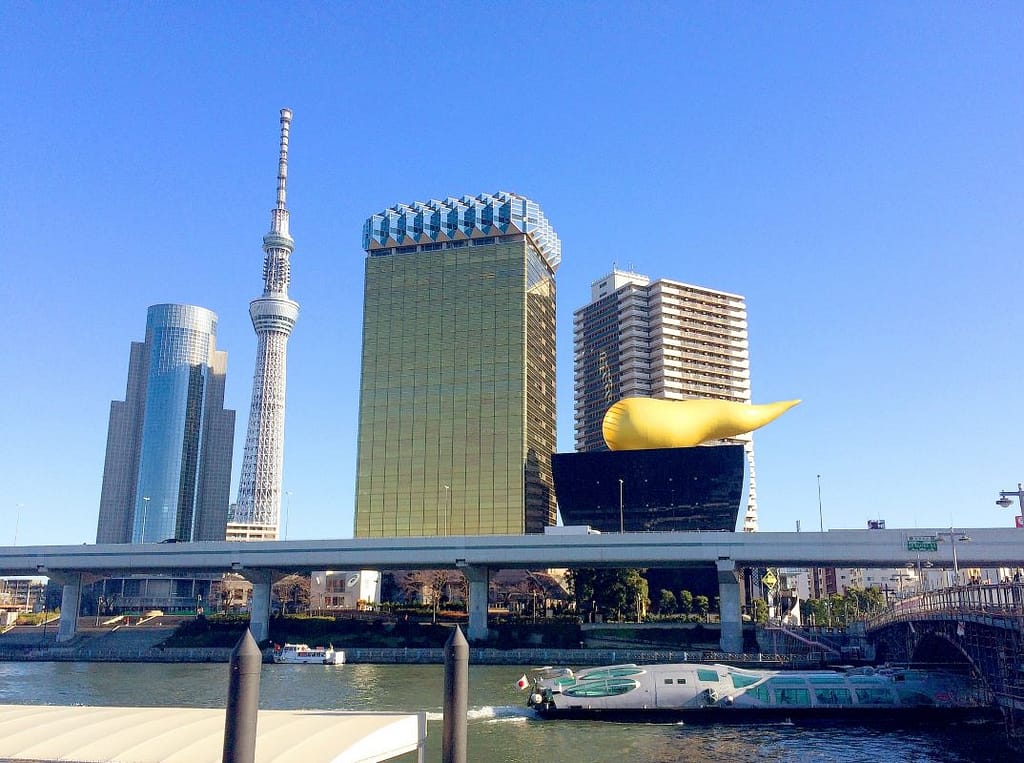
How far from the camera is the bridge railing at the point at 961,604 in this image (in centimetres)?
3784

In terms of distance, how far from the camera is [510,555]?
9112 centimetres

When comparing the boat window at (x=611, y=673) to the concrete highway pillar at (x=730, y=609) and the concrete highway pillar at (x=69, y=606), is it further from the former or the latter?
the concrete highway pillar at (x=69, y=606)

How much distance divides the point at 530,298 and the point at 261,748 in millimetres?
137295

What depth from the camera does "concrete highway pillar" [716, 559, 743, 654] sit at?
81.5 m

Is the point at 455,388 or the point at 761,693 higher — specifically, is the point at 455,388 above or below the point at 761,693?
above

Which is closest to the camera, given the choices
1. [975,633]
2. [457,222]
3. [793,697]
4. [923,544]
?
[975,633]

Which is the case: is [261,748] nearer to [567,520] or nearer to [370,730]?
[370,730]

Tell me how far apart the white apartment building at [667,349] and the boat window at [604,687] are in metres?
118

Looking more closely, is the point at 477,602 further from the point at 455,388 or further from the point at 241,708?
the point at 241,708

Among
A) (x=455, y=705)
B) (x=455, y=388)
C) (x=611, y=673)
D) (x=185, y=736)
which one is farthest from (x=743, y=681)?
(x=455, y=388)

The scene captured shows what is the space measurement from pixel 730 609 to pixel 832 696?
1483 inches

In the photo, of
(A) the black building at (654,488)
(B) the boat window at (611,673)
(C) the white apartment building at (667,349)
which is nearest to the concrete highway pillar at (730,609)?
(A) the black building at (654,488)

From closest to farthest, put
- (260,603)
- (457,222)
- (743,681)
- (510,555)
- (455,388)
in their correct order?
1. (743,681)
2. (510,555)
3. (260,603)
4. (455,388)
5. (457,222)

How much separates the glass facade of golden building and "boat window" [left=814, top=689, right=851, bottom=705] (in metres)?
97.5
